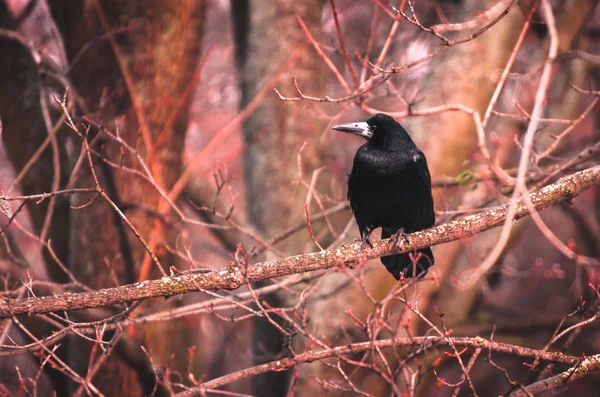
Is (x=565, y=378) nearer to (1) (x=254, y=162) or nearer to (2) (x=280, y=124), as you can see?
(2) (x=280, y=124)

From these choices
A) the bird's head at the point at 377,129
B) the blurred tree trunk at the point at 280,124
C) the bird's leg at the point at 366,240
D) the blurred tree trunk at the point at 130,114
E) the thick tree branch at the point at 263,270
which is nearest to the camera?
the thick tree branch at the point at 263,270

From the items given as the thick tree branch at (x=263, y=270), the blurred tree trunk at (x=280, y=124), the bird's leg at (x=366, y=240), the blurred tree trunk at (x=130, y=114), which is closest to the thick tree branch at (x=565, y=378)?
the thick tree branch at (x=263, y=270)

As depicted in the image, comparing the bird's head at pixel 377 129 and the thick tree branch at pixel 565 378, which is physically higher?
the bird's head at pixel 377 129

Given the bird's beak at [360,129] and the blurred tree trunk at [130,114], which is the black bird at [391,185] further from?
the blurred tree trunk at [130,114]

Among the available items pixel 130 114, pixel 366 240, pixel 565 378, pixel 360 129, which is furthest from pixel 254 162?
pixel 565 378

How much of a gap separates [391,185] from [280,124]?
2.14m

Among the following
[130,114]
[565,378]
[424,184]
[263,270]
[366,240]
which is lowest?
[565,378]

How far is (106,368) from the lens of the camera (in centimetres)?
521

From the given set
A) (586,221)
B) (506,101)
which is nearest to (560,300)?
(586,221)

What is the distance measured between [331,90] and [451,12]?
1.65 metres

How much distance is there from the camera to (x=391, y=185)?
4688 millimetres

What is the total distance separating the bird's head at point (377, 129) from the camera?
15.9 feet

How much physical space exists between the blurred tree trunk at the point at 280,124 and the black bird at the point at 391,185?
165cm

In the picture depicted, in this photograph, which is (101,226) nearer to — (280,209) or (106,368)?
(106,368)
